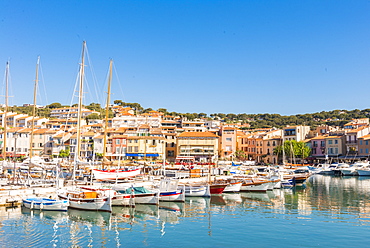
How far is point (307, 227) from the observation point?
928 inches

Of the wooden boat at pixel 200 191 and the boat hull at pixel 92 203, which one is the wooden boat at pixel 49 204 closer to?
the boat hull at pixel 92 203

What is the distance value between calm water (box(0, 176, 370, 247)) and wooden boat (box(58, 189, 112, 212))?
520 millimetres

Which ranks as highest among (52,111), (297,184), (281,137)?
(52,111)

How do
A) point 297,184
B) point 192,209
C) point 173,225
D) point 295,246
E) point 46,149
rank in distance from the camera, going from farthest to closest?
point 46,149 → point 297,184 → point 192,209 → point 173,225 → point 295,246

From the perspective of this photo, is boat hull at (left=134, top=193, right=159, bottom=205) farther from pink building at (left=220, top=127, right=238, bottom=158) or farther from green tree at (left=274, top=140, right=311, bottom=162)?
pink building at (left=220, top=127, right=238, bottom=158)

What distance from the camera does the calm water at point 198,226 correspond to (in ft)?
65.6

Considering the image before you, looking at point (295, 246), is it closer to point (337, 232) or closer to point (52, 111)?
point (337, 232)

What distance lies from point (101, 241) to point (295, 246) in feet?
34.7

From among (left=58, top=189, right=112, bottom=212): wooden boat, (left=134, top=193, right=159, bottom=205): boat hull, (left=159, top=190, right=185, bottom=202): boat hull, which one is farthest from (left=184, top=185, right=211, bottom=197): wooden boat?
(left=58, top=189, right=112, bottom=212): wooden boat

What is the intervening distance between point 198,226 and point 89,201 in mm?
9042

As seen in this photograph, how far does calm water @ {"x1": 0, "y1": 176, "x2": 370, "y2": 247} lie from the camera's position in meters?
20.0

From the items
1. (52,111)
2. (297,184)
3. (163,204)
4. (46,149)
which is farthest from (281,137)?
(52,111)

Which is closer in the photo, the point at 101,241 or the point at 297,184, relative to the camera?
the point at 101,241

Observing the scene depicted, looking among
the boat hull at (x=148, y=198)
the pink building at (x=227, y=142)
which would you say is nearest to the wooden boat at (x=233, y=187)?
the boat hull at (x=148, y=198)
